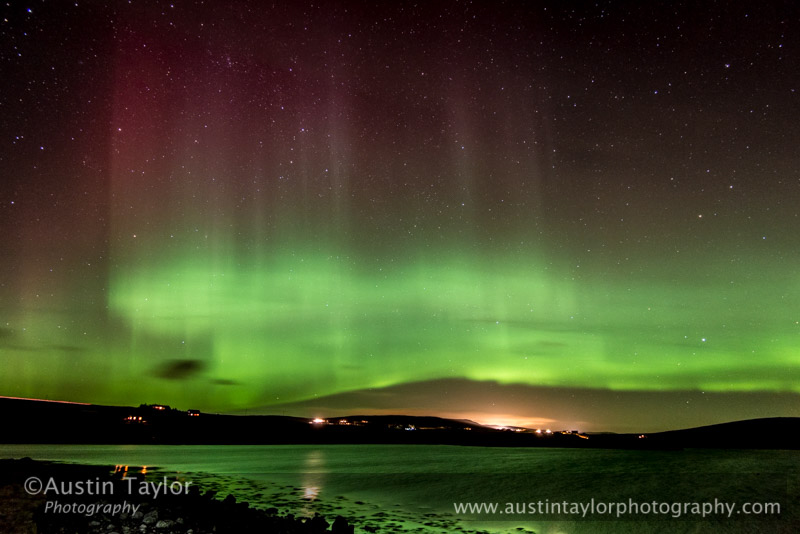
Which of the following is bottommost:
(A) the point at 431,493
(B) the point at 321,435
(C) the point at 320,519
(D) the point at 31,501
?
(B) the point at 321,435

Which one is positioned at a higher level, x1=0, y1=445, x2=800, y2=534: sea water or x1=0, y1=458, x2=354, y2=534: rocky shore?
x1=0, y1=458, x2=354, y2=534: rocky shore

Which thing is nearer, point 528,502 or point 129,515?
point 129,515

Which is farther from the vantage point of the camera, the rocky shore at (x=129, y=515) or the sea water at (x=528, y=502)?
the sea water at (x=528, y=502)

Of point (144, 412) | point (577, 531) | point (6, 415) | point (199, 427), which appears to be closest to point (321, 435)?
point (199, 427)

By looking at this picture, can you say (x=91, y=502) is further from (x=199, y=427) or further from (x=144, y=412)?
(x=144, y=412)

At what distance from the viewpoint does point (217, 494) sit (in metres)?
21.6

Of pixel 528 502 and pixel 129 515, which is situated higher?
pixel 129 515

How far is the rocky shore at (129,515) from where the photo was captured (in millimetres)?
11602

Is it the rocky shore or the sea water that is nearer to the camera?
the rocky shore

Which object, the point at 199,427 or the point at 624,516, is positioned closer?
the point at 624,516

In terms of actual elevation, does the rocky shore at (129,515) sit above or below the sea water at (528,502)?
above

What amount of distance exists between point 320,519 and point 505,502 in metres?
16.1

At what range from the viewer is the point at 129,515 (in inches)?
492

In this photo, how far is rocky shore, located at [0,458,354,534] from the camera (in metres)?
11.6
